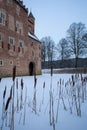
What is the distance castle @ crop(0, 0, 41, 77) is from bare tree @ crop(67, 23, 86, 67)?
18157 mm

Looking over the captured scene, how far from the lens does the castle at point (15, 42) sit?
18.1 metres

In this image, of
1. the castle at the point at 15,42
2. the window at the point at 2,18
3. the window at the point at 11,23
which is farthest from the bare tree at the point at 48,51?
the window at the point at 2,18

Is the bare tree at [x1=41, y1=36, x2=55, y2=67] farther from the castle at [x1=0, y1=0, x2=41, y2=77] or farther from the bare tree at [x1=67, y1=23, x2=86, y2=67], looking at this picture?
the castle at [x1=0, y1=0, x2=41, y2=77]

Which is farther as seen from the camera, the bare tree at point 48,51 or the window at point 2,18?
the bare tree at point 48,51

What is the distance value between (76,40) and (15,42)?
Answer: 25.3m

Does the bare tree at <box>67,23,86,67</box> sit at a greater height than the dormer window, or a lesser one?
greater

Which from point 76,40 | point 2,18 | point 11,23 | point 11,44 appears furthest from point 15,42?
point 76,40

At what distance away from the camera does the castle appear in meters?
18.1

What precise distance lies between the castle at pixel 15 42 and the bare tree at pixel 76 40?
59.6ft

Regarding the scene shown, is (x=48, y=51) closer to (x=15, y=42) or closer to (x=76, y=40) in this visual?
(x=76, y=40)

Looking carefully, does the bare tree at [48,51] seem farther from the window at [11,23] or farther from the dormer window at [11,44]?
the dormer window at [11,44]

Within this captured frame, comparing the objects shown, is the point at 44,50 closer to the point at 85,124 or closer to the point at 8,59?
the point at 8,59

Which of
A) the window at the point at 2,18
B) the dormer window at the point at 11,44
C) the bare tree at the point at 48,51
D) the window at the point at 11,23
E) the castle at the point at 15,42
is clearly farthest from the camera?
the bare tree at the point at 48,51

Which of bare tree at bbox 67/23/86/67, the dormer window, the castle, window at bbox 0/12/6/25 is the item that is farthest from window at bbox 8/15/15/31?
bare tree at bbox 67/23/86/67
